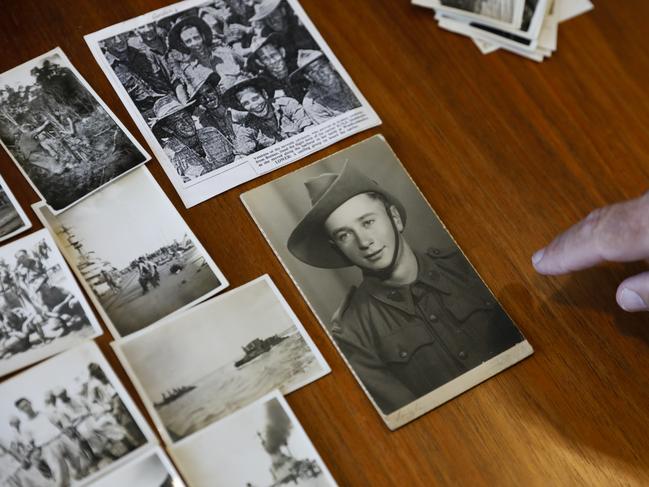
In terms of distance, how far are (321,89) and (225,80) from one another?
0.13 m

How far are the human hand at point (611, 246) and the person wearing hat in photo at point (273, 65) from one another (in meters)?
0.39

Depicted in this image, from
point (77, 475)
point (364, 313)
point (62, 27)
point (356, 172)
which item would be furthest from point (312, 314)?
point (62, 27)

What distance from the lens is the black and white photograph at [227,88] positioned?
2.98 feet

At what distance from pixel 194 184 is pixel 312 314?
221mm

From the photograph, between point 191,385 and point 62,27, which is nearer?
point 191,385

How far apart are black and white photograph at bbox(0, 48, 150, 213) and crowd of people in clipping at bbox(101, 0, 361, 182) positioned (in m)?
0.05

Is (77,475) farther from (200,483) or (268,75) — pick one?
(268,75)

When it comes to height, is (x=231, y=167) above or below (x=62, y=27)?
below

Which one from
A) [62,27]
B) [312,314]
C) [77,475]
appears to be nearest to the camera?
[77,475]

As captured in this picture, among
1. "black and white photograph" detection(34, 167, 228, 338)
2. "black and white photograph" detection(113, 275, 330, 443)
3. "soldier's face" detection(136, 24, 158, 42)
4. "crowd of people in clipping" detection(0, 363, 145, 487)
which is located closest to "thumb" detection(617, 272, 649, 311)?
"black and white photograph" detection(113, 275, 330, 443)

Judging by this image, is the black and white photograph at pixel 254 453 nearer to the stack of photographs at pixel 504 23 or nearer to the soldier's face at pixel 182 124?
the soldier's face at pixel 182 124

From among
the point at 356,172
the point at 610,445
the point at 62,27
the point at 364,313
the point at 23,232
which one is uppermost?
the point at 62,27

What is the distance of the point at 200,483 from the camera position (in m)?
0.75

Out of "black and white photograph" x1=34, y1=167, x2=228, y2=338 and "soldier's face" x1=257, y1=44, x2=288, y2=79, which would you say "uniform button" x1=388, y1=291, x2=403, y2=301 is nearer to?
"black and white photograph" x1=34, y1=167, x2=228, y2=338
